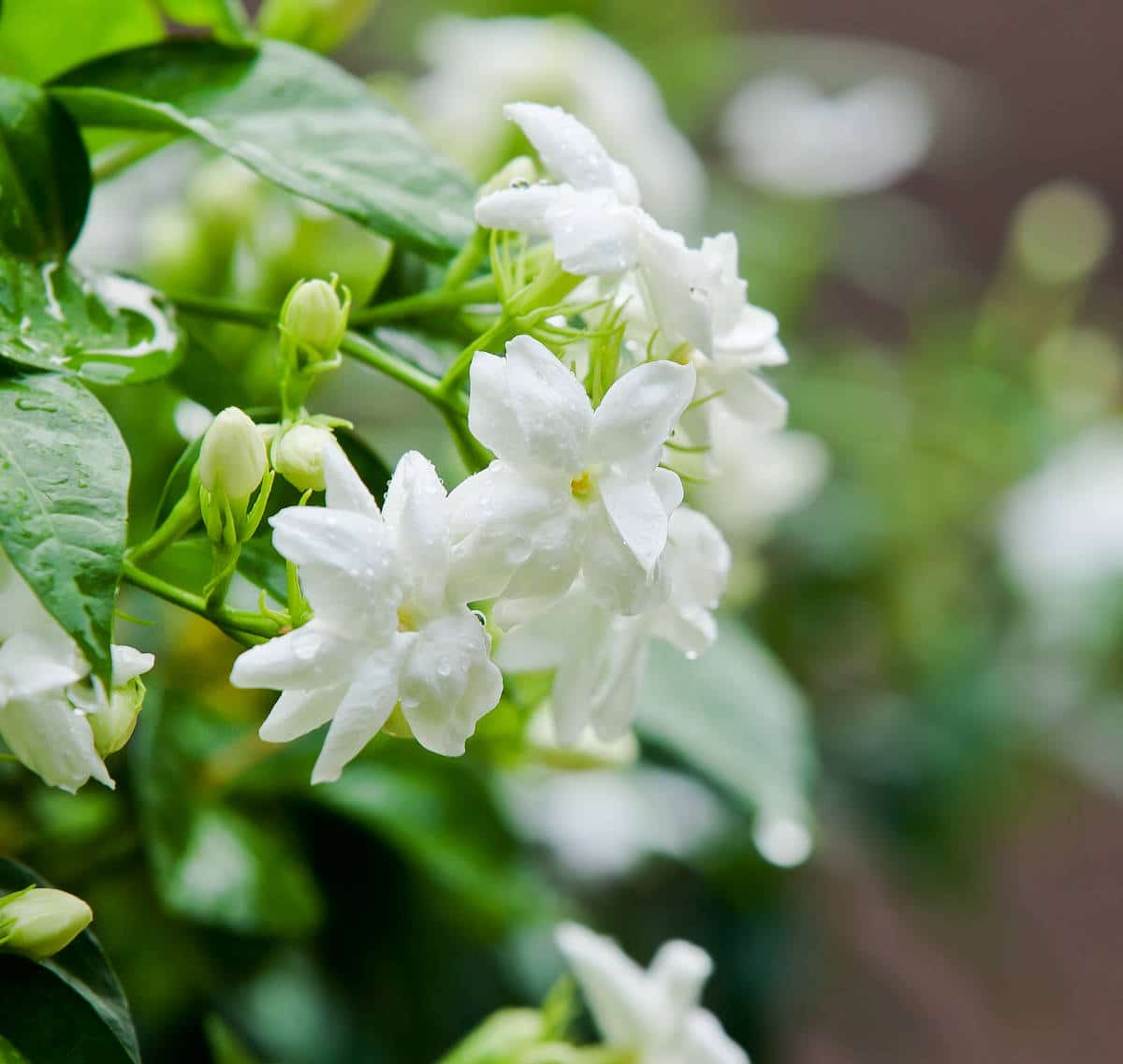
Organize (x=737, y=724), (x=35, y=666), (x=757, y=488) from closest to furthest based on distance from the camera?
(x=35, y=666) < (x=737, y=724) < (x=757, y=488)

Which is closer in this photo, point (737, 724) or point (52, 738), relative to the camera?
point (52, 738)

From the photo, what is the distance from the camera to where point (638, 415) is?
0.68 ft

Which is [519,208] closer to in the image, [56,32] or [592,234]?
[592,234]

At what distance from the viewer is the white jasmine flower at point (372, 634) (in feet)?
0.63

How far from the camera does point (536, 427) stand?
205mm

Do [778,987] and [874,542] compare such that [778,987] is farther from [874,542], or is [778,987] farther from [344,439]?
[344,439]

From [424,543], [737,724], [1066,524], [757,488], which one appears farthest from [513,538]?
[1066,524]

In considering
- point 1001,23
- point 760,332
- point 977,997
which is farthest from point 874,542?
point 1001,23

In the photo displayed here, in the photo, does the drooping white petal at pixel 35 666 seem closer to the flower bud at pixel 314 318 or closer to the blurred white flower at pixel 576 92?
the flower bud at pixel 314 318

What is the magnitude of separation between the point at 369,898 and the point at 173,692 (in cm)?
11

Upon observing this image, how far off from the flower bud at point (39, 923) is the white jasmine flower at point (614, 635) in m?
0.09

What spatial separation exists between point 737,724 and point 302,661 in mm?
265

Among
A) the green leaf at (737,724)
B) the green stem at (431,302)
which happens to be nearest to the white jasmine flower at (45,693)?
the green stem at (431,302)

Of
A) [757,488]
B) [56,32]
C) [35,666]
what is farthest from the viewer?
[757,488]
